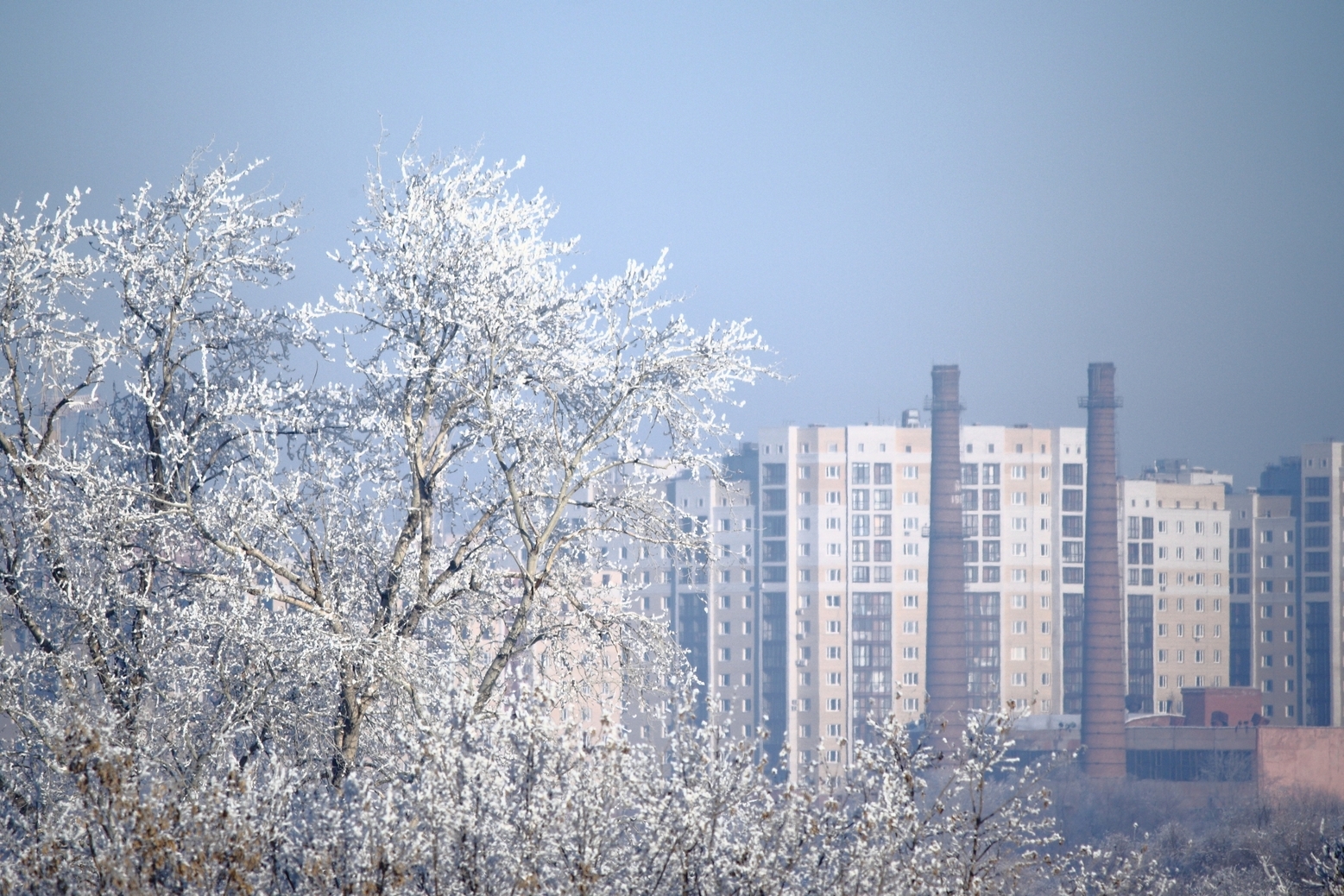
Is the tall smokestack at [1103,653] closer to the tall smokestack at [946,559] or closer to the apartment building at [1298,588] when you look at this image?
the tall smokestack at [946,559]

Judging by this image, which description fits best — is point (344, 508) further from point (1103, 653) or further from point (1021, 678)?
point (1021, 678)

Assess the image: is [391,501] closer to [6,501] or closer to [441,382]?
[441,382]

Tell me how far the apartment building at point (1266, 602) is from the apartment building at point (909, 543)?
11.4m

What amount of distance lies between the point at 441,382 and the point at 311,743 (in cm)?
239

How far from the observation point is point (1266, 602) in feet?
246

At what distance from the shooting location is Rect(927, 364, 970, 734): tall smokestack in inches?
2340

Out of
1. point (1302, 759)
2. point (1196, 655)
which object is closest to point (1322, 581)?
point (1196, 655)

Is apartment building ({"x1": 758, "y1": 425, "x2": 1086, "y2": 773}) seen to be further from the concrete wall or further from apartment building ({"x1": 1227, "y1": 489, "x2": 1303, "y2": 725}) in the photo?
the concrete wall

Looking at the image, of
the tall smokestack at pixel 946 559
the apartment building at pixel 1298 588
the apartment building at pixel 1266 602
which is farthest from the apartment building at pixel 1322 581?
the tall smokestack at pixel 946 559

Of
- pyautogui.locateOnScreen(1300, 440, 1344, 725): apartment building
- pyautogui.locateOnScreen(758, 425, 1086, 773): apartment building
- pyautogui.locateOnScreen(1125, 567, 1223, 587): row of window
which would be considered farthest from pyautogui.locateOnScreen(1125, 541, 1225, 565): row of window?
pyautogui.locateOnScreen(1300, 440, 1344, 725): apartment building

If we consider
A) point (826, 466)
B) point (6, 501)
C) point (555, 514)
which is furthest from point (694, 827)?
point (826, 466)

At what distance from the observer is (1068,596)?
70875 millimetres

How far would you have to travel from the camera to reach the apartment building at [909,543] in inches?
2761

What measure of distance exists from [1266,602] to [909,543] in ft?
74.0
